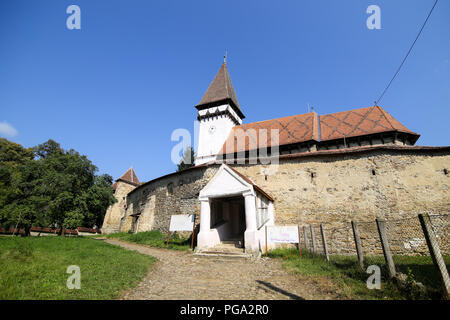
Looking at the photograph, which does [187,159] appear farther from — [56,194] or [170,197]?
[56,194]

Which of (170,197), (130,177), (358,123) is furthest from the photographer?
(130,177)

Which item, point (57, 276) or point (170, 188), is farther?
point (170, 188)

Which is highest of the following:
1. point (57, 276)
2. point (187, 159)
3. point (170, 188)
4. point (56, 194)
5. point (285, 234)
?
point (187, 159)

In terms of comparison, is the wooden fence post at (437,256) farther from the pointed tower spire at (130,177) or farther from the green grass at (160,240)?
the pointed tower spire at (130,177)

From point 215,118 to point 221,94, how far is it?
322cm

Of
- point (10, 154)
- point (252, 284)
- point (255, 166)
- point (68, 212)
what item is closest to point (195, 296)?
point (252, 284)

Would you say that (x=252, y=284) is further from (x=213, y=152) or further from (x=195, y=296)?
(x=213, y=152)

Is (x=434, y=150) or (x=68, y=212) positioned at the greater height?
(x=434, y=150)

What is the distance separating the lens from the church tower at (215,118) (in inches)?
869

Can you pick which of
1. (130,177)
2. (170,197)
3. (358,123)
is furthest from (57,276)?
(130,177)

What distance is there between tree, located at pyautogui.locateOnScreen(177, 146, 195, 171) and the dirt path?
26.5 meters

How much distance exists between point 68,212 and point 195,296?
15.3m

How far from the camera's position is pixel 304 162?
46.6 feet

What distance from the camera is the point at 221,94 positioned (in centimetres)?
2398
